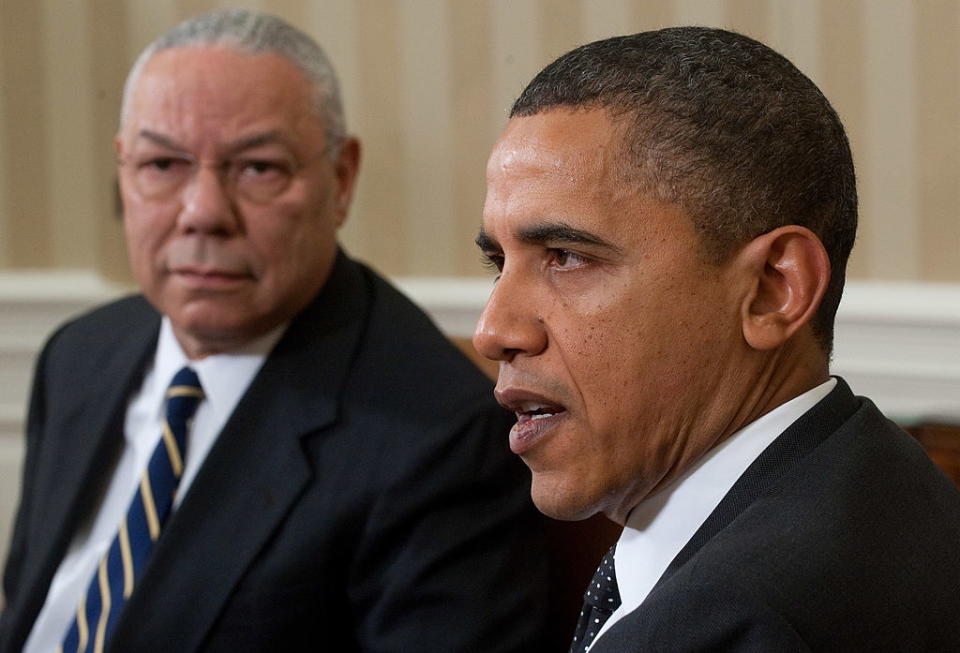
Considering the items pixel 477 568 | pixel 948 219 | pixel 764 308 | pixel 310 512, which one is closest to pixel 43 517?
pixel 310 512

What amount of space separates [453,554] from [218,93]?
0.79 m

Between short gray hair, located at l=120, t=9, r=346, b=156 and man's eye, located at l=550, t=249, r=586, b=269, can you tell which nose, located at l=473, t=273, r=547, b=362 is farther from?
short gray hair, located at l=120, t=9, r=346, b=156

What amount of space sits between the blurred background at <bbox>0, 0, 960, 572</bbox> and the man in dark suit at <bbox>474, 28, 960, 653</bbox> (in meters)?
0.88

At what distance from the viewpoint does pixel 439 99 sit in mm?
2760

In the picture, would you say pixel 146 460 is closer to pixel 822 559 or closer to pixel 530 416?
pixel 530 416

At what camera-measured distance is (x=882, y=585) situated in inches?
38.4

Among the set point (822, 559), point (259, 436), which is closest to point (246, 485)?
point (259, 436)

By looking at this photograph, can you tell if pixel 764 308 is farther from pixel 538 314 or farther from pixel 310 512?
pixel 310 512

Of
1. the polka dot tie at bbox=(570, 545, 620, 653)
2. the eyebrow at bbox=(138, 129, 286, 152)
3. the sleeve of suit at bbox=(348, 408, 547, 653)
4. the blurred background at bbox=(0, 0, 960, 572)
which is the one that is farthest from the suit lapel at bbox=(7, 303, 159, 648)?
the polka dot tie at bbox=(570, 545, 620, 653)

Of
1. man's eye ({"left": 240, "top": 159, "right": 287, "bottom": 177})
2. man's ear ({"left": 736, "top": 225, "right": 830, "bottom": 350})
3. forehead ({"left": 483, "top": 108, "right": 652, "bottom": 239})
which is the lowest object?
man's eye ({"left": 240, "top": 159, "right": 287, "bottom": 177})

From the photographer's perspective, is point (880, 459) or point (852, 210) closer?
point (880, 459)

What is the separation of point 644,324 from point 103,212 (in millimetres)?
2287

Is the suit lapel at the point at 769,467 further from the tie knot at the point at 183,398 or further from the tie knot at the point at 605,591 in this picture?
the tie knot at the point at 183,398

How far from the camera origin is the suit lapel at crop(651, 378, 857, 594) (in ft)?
3.55
